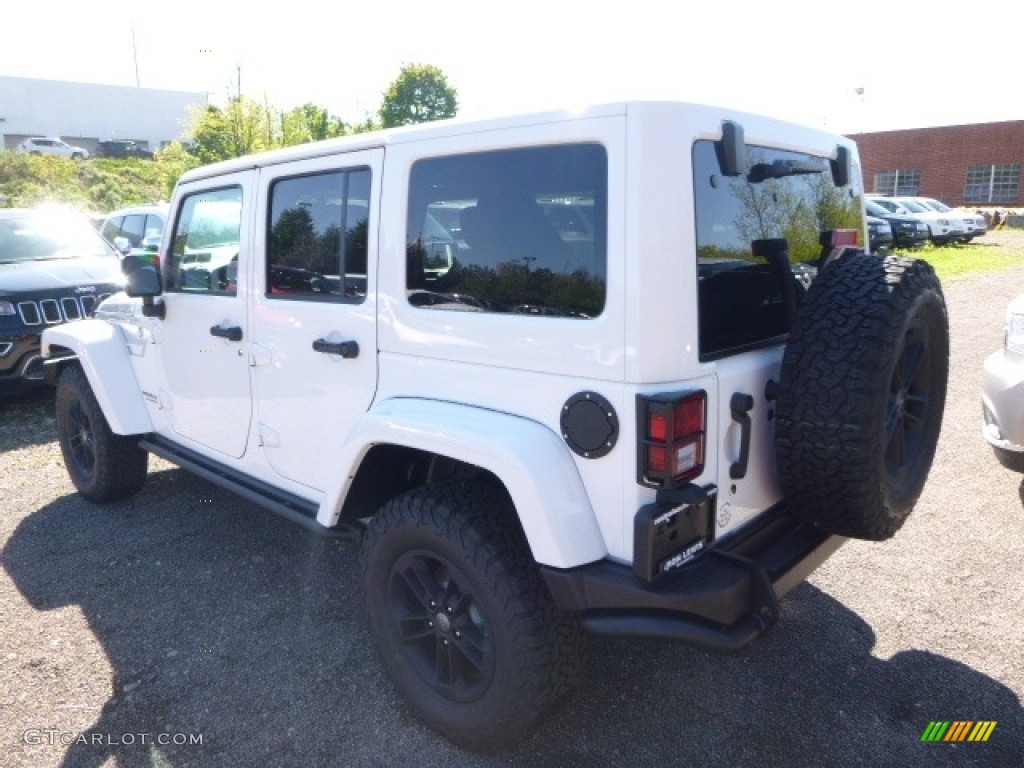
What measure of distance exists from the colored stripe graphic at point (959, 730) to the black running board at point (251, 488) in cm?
212

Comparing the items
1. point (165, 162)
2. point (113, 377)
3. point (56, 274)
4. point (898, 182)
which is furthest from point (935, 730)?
point (898, 182)

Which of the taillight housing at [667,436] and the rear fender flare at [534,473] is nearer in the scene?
the taillight housing at [667,436]

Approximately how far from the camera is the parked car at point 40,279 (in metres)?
6.34

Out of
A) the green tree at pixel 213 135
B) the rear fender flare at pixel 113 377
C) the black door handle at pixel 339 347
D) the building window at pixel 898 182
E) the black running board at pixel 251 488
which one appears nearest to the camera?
the black door handle at pixel 339 347

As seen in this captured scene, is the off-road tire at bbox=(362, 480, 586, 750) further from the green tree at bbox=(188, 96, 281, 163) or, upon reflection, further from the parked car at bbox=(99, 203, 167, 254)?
the green tree at bbox=(188, 96, 281, 163)

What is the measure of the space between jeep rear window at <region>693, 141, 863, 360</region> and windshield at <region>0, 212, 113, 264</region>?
23.2 ft

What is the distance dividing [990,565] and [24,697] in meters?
4.24

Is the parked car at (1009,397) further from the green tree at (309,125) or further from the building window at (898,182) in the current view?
the building window at (898,182)

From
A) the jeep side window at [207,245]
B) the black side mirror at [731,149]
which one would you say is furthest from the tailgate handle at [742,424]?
the jeep side window at [207,245]

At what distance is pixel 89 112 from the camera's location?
2341 inches

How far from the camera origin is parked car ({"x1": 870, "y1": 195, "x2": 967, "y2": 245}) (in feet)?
72.1

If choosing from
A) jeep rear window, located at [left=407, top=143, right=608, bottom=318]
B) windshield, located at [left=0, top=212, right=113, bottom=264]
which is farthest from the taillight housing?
windshield, located at [left=0, top=212, right=113, bottom=264]

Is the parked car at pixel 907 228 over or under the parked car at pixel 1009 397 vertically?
over

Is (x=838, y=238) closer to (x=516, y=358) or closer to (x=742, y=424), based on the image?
(x=742, y=424)
